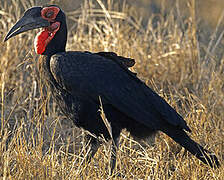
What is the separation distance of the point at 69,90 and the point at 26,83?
51.6 inches

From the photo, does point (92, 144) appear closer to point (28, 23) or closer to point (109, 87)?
point (109, 87)

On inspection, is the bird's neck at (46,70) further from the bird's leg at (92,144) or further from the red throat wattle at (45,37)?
the bird's leg at (92,144)

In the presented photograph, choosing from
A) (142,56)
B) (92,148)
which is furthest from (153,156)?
(142,56)

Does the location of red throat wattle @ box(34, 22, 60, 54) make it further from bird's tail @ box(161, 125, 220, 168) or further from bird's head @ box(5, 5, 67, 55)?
bird's tail @ box(161, 125, 220, 168)

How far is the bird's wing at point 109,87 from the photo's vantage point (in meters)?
3.03

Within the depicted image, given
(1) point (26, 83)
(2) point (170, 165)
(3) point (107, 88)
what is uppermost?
(3) point (107, 88)

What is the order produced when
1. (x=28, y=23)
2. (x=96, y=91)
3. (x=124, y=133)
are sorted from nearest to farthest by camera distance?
1. (x=96, y=91)
2. (x=28, y=23)
3. (x=124, y=133)

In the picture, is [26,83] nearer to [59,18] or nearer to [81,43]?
[81,43]

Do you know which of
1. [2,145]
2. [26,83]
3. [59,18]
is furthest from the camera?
[26,83]

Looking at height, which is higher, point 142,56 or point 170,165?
point 142,56

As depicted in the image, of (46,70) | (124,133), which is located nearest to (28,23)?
(46,70)

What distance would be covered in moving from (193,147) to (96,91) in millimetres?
631

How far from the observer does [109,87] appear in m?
3.06

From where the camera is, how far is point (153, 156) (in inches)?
130
